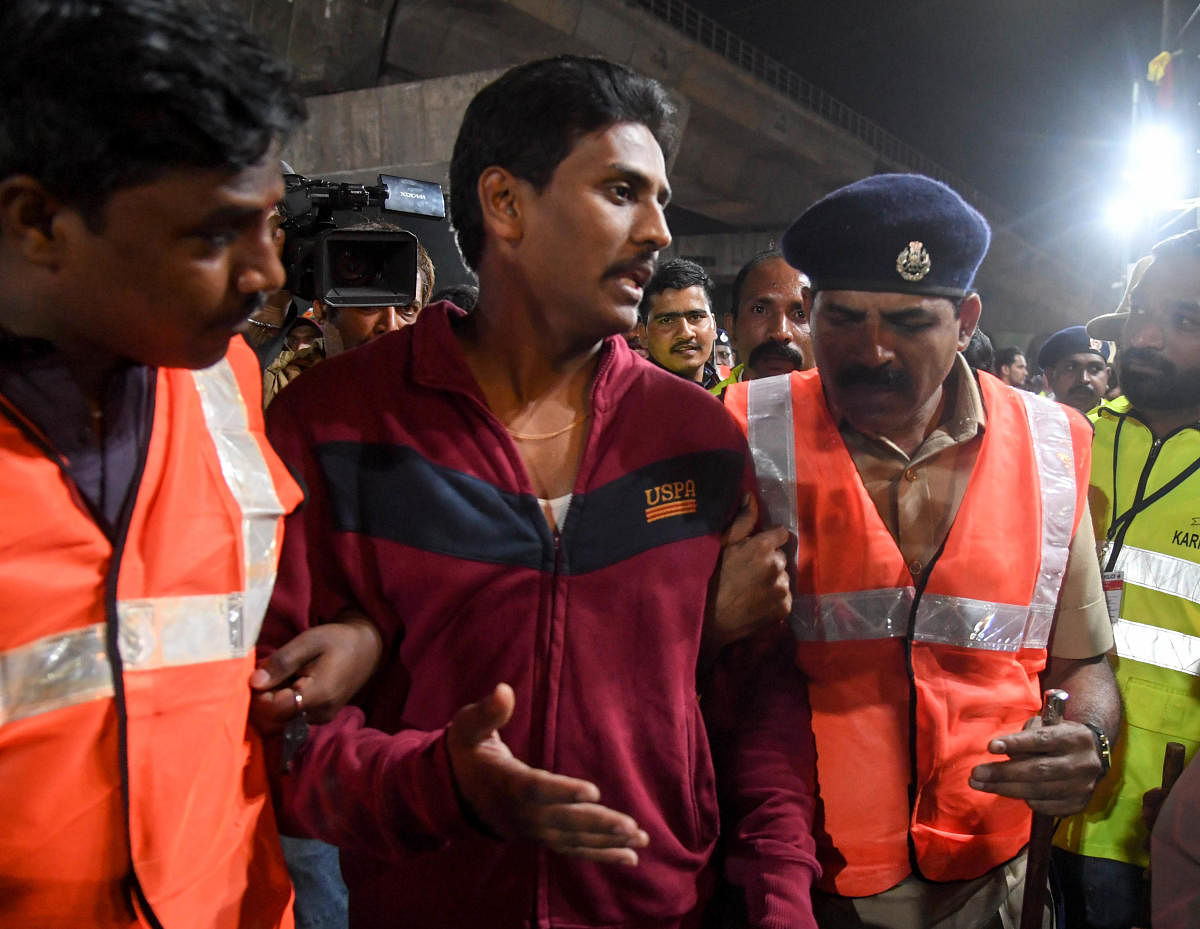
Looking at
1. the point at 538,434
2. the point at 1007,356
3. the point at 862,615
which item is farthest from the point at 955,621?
the point at 1007,356

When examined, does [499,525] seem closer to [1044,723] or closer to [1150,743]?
[1044,723]

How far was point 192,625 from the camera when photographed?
1.17m

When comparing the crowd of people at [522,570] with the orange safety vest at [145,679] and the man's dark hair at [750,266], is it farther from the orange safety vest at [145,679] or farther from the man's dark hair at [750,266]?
the man's dark hair at [750,266]

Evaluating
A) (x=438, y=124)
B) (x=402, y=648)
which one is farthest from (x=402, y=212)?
(x=438, y=124)

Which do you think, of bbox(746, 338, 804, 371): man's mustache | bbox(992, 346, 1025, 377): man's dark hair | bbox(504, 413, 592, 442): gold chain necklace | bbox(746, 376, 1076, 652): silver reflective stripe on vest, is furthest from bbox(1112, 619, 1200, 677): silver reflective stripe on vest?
bbox(992, 346, 1025, 377): man's dark hair

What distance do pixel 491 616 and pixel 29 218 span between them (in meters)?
0.82

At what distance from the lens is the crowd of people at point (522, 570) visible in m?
1.06

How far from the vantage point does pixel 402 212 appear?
2311 mm

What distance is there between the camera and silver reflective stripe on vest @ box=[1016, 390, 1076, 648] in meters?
1.77

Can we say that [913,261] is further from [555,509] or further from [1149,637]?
[1149,637]

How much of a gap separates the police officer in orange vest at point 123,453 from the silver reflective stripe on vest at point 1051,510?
149 centimetres

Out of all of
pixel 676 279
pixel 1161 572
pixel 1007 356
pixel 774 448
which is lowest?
pixel 1161 572

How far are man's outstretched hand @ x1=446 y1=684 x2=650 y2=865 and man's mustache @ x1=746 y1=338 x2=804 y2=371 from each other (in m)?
2.39

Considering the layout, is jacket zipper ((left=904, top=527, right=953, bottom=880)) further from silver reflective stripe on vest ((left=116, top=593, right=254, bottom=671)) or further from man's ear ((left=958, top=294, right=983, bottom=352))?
silver reflective stripe on vest ((left=116, top=593, right=254, bottom=671))
